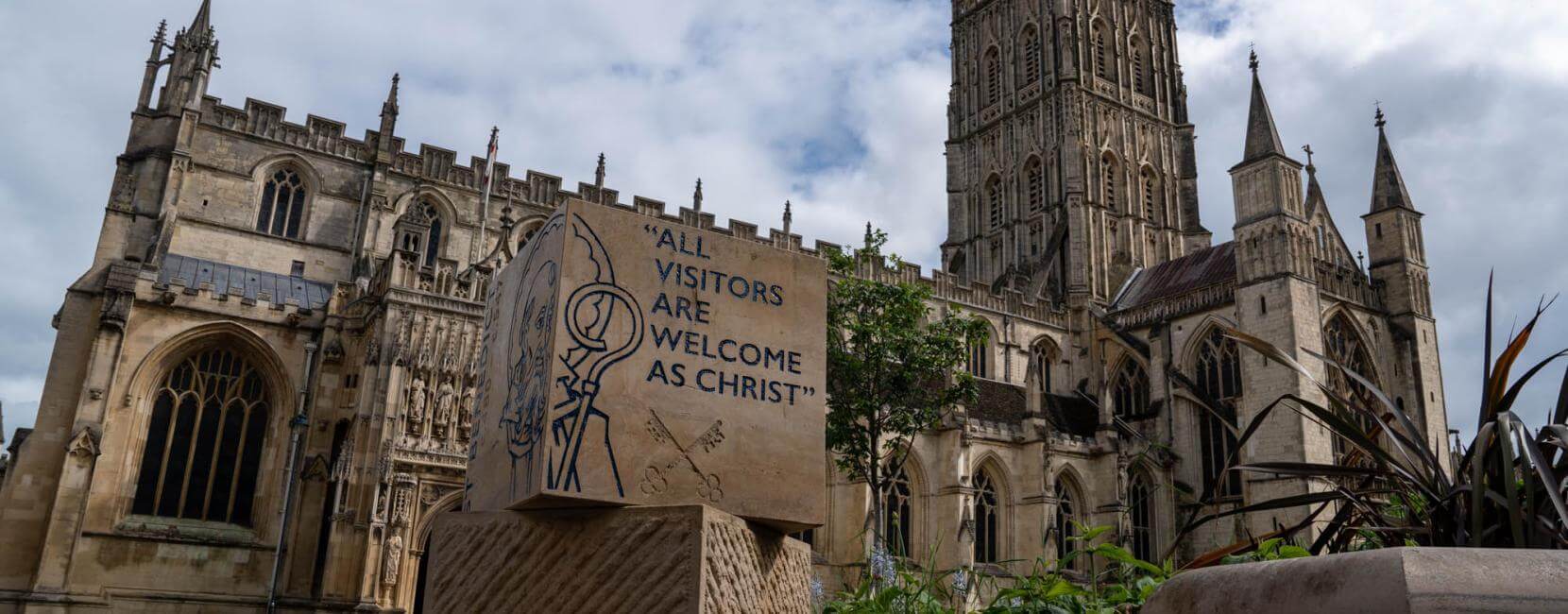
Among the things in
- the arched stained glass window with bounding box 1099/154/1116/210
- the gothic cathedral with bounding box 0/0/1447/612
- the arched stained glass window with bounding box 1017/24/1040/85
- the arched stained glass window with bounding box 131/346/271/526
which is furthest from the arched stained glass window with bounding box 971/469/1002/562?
the arched stained glass window with bounding box 1017/24/1040/85

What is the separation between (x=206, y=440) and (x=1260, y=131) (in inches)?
1189

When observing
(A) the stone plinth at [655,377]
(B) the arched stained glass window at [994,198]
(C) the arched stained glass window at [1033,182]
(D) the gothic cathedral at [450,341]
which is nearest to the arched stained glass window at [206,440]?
(D) the gothic cathedral at [450,341]

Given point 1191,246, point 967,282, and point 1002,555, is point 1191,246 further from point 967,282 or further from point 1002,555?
point 1002,555

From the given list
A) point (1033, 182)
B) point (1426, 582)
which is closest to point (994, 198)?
point (1033, 182)

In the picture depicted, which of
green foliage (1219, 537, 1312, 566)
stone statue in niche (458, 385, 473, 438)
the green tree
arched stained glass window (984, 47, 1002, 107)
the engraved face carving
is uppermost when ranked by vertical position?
arched stained glass window (984, 47, 1002, 107)

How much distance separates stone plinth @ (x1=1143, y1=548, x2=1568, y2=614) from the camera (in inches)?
75.5

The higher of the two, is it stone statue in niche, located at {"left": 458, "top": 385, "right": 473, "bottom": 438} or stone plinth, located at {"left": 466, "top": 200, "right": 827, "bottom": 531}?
stone statue in niche, located at {"left": 458, "top": 385, "right": 473, "bottom": 438}

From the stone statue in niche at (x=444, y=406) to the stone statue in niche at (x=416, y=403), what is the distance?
26 centimetres

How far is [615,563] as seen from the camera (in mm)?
3629

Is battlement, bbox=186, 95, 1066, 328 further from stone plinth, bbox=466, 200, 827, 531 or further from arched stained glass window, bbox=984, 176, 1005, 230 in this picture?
stone plinth, bbox=466, 200, 827, 531

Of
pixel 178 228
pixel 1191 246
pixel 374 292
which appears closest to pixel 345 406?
pixel 374 292

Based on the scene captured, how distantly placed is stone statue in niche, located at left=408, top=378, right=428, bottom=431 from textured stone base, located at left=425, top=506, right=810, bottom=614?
1747cm

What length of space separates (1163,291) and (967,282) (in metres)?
6.82

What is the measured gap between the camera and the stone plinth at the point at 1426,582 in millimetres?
1917
